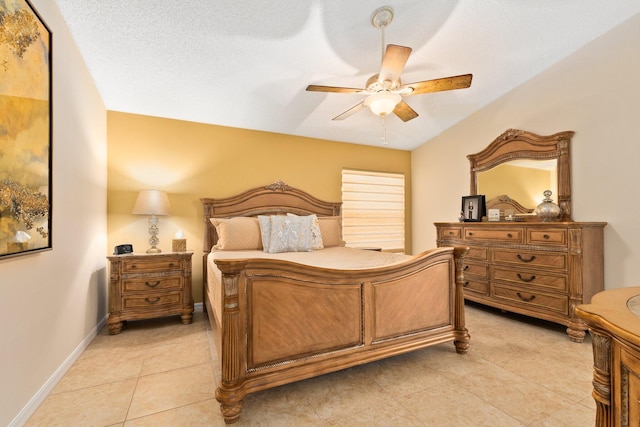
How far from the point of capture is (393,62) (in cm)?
208

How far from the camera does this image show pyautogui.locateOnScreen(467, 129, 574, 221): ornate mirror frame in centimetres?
302

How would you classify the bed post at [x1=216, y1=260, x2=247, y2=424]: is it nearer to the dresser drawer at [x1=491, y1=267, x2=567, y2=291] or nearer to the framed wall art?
the framed wall art

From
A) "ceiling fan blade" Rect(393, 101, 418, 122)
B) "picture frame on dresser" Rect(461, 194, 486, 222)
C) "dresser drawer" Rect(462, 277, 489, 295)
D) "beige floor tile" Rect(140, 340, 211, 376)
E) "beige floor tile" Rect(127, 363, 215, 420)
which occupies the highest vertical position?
"ceiling fan blade" Rect(393, 101, 418, 122)

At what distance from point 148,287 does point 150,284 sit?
35 mm

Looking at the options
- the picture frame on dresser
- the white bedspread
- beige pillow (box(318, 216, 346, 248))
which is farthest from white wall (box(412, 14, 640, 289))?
beige pillow (box(318, 216, 346, 248))

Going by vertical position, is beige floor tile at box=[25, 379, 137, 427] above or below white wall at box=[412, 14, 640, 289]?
below

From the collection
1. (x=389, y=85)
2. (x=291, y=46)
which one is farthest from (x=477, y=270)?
(x=291, y=46)

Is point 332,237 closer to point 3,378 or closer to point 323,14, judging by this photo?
point 323,14

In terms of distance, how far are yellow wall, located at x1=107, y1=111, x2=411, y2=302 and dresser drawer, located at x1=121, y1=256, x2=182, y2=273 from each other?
512mm

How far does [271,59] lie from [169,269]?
7.90ft

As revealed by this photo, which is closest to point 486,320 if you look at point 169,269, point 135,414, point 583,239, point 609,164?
point 583,239

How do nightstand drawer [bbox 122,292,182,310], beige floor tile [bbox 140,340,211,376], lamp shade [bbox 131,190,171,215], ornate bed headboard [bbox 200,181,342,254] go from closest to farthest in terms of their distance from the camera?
beige floor tile [bbox 140,340,211,376]
nightstand drawer [bbox 122,292,182,310]
lamp shade [bbox 131,190,171,215]
ornate bed headboard [bbox 200,181,342,254]

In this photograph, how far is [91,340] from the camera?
2572 millimetres

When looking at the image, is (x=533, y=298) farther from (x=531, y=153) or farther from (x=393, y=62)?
(x=393, y=62)
